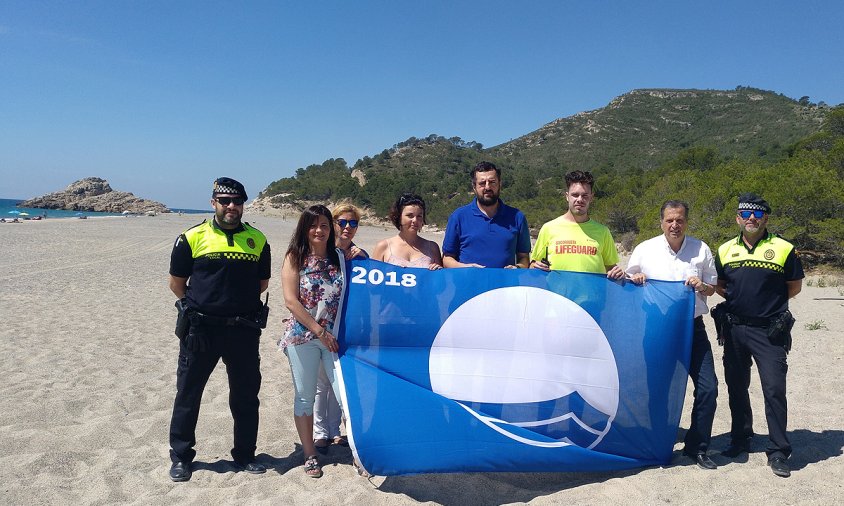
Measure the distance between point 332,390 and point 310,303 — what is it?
1.02 m

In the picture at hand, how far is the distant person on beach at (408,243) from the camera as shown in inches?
160

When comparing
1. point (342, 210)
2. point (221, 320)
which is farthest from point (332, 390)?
point (342, 210)

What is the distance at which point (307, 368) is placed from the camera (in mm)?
3752

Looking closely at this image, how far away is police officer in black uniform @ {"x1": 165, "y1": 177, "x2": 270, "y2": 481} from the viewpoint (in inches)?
144

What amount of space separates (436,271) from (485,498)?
1669 millimetres

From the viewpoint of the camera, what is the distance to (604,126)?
315 feet

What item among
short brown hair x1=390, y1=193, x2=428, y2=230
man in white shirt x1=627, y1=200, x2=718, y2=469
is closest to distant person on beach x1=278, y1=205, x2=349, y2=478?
short brown hair x1=390, y1=193, x2=428, y2=230

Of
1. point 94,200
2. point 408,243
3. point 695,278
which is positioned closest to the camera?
point 695,278

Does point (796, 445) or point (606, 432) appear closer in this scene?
point (606, 432)

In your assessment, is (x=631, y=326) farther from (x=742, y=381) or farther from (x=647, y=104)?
(x=647, y=104)

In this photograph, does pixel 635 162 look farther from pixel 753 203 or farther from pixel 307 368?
pixel 307 368

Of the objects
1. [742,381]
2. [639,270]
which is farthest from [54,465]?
[742,381]

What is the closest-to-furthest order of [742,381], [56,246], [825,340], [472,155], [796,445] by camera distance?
[742,381] < [796,445] < [825,340] < [56,246] < [472,155]

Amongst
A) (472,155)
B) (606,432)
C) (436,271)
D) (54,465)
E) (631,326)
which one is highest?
(472,155)
